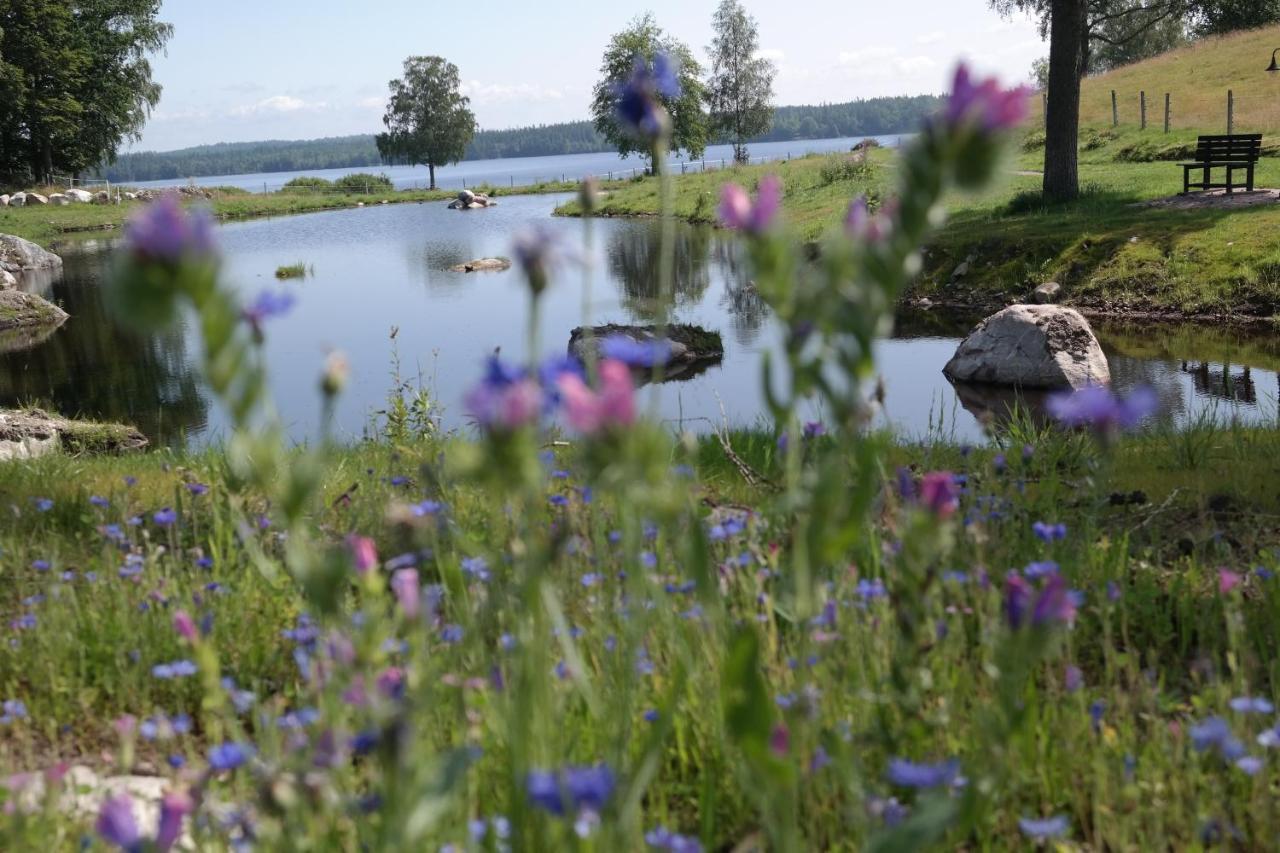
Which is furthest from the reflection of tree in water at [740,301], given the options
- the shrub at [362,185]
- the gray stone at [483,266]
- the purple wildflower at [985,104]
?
the shrub at [362,185]

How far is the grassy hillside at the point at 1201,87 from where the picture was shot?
97.1ft

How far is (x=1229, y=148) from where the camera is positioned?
19.2 m

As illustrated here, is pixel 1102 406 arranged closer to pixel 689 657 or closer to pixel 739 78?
pixel 689 657

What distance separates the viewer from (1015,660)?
162 cm

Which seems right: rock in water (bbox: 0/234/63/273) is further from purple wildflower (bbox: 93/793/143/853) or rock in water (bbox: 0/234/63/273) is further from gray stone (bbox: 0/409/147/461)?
purple wildflower (bbox: 93/793/143/853)

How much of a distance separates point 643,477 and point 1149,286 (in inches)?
648

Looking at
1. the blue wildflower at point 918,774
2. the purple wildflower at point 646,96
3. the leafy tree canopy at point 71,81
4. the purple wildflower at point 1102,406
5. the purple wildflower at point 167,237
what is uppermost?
the leafy tree canopy at point 71,81

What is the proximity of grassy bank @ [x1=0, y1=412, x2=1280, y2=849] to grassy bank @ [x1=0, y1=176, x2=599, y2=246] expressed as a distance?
3186 cm

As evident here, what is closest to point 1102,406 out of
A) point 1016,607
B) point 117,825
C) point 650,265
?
point 1016,607

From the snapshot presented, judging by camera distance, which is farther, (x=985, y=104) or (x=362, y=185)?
(x=362, y=185)

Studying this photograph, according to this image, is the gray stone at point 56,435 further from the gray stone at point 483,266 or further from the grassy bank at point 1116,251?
the gray stone at point 483,266

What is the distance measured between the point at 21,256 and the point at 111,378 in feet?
54.0

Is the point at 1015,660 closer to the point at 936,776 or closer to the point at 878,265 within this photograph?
the point at 936,776

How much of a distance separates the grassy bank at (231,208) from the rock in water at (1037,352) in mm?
27389
